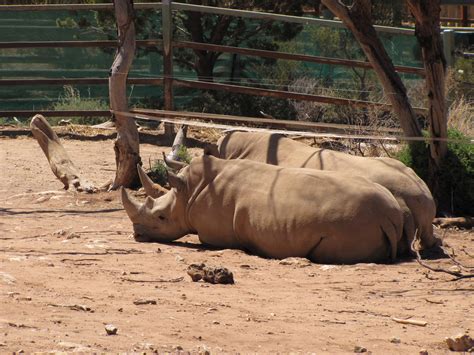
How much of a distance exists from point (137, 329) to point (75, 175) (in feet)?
23.3

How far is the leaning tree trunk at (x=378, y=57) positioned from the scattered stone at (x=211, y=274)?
14.1 feet

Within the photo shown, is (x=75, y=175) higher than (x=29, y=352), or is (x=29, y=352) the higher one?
(x=29, y=352)

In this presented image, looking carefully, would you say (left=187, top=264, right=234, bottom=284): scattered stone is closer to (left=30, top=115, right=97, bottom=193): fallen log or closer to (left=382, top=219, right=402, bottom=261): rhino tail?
(left=382, top=219, right=402, bottom=261): rhino tail

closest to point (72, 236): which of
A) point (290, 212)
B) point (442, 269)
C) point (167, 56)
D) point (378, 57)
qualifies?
point (290, 212)

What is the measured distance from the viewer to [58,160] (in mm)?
13867

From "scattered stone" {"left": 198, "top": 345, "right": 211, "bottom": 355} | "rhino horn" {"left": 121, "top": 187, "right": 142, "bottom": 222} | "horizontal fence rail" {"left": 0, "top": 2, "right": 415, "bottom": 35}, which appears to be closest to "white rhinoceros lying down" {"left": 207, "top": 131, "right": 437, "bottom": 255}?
"rhino horn" {"left": 121, "top": 187, "right": 142, "bottom": 222}

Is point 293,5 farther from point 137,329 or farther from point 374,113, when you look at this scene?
point 137,329

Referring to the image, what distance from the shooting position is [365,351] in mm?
6652

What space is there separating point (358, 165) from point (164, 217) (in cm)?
199

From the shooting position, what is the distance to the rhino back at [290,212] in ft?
32.1

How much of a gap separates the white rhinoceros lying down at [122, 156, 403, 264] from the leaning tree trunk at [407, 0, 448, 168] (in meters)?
2.04

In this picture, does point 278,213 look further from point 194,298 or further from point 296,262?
point 194,298

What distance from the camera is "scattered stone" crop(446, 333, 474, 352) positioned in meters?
6.72

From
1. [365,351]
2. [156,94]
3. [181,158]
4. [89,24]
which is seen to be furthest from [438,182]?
[89,24]
